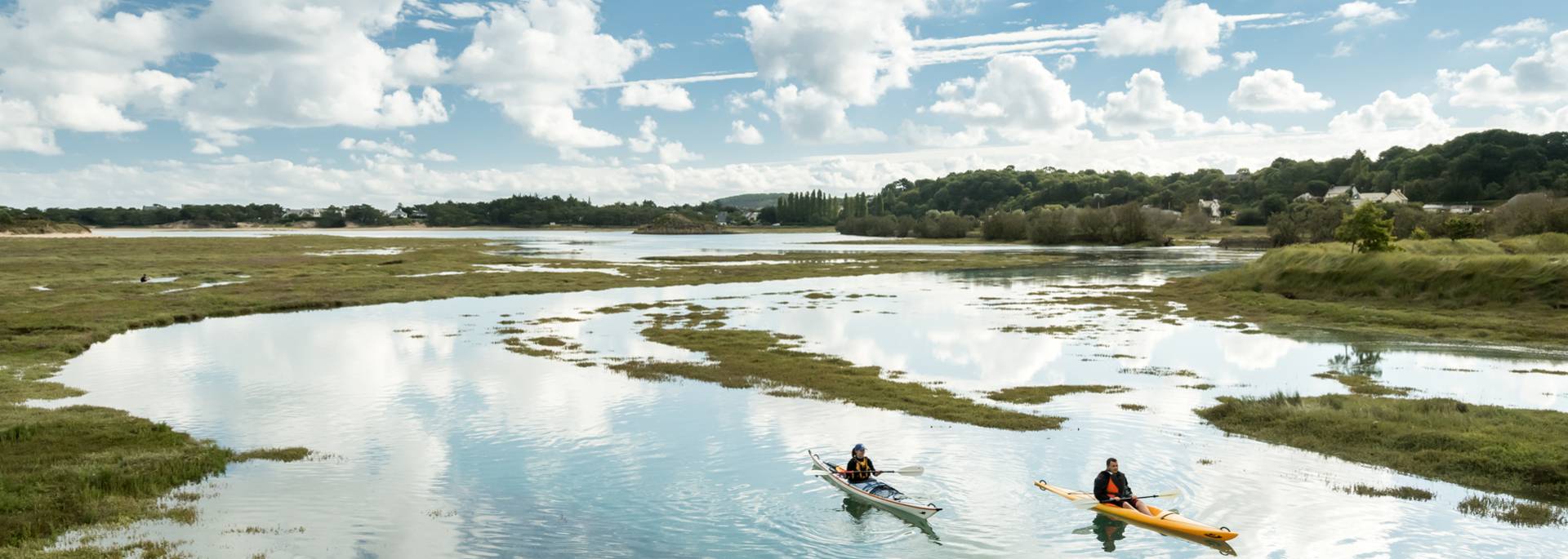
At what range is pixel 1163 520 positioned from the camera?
65.8 feet

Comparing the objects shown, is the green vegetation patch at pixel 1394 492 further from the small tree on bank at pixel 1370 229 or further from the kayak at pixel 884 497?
the small tree on bank at pixel 1370 229

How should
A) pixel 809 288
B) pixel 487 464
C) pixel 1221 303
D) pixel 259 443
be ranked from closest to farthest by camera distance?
pixel 487 464 → pixel 259 443 → pixel 1221 303 → pixel 809 288

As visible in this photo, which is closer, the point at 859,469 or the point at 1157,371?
the point at 859,469

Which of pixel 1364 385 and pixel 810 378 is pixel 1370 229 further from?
pixel 810 378

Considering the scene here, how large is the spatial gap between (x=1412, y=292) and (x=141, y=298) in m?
85.3

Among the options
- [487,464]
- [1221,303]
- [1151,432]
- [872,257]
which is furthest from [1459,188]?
[487,464]

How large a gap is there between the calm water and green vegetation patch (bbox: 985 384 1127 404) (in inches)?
35.7

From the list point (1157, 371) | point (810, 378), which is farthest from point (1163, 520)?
point (1157, 371)

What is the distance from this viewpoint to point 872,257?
136 m

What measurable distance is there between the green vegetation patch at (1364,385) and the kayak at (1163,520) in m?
16.7

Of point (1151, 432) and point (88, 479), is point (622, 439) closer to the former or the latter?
point (88, 479)

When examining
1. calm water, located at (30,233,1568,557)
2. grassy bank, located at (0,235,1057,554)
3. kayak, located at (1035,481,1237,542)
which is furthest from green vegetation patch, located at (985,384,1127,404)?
grassy bank, located at (0,235,1057,554)

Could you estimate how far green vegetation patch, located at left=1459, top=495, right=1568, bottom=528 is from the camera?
19500 mm

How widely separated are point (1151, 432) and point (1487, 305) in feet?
128
